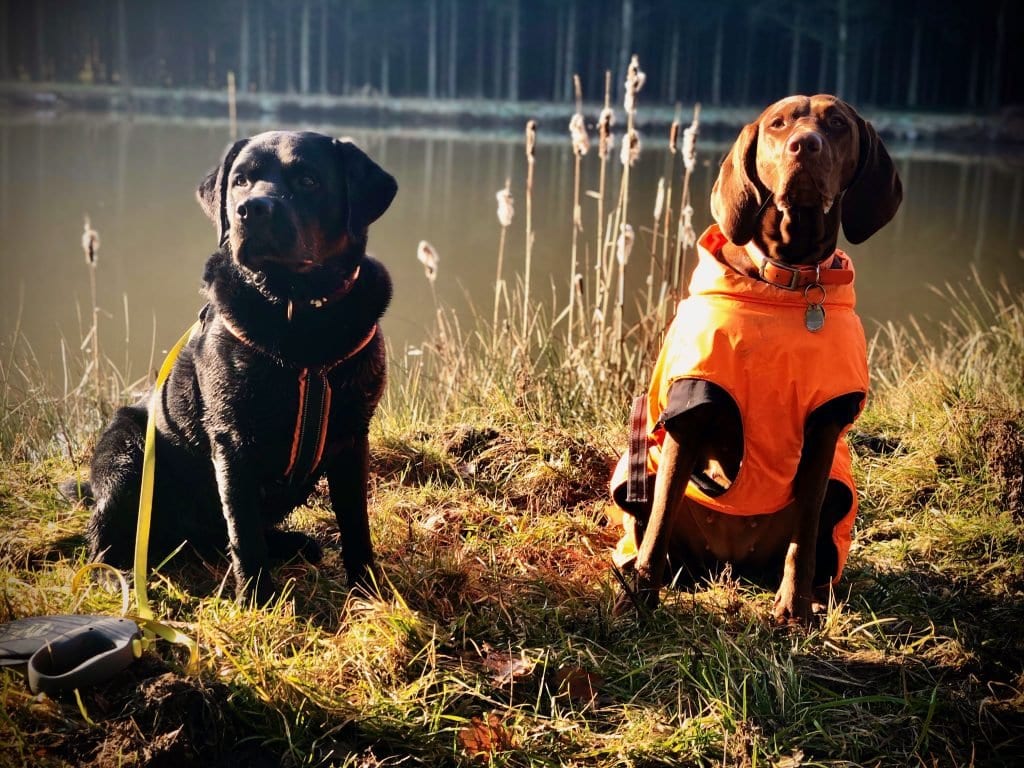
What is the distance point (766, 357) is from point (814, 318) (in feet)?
0.58

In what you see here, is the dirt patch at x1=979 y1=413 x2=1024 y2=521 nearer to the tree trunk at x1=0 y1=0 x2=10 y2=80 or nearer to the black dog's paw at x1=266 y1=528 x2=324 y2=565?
the black dog's paw at x1=266 y1=528 x2=324 y2=565

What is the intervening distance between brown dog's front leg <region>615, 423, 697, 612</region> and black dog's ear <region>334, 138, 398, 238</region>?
1.00 meters

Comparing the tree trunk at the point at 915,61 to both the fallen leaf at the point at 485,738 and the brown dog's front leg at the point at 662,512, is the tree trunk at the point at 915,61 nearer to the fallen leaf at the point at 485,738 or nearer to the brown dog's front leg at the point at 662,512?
the brown dog's front leg at the point at 662,512

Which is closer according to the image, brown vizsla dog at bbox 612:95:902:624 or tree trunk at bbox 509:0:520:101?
brown vizsla dog at bbox 612:95:902:624

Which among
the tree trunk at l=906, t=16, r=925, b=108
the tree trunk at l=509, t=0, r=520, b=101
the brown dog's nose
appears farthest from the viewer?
the tree trunk at l=509, t=0, r=520, b=101

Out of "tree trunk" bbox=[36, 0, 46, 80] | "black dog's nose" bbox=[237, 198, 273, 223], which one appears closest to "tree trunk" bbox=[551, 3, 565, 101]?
"tree trunk" bbox=[36, 0, 46, 80]

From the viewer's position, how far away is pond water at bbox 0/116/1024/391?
7.44 meters

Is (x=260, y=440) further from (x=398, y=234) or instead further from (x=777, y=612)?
(x=398, y=234)

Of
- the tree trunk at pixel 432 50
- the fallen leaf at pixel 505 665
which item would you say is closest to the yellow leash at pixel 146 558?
the fallen leaf at pixel 505 665

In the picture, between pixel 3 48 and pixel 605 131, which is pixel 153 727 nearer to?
pixel 605 131

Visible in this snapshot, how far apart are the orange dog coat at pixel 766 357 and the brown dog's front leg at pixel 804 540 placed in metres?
0.05

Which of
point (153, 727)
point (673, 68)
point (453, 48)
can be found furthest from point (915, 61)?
point (153, 727)

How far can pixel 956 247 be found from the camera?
11.7 m

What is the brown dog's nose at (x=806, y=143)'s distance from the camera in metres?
2.61
